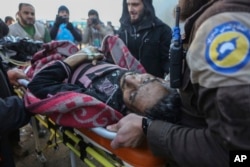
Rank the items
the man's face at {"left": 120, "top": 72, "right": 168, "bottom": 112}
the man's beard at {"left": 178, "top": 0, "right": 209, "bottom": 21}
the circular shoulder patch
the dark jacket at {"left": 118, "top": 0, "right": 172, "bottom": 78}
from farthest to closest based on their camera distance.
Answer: the dark jacket at {"left": 118, "top": 0, "right": 172, "bottom": 78}, the man's face at {"left": 120, "top": 72, "right": 168, "bottom": 112}, the man's beard at {"left": 178, "top": 0, "right": 209, "bottom": 21}, the circular shoulder patch

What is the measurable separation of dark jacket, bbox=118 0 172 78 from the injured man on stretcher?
0.78 m

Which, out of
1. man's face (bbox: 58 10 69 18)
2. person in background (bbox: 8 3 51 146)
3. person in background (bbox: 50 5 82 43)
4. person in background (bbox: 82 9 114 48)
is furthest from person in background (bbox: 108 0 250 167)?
person in background (bbox: 82 9 114 48)

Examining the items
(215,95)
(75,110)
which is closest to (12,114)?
(75,110)

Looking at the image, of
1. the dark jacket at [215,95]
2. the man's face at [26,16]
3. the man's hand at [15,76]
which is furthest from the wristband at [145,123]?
the man's face at [26,16]

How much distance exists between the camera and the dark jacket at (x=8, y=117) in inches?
48.6

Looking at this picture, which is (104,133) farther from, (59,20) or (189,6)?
(59,20)

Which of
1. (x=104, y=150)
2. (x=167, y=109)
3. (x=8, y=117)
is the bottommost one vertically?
(x=104, y=150)

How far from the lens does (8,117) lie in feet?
4.08

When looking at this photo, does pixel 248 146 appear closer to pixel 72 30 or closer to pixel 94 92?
pixel 94 92

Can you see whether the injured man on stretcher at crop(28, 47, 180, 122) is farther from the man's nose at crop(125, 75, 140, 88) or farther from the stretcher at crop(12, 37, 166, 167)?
the stretcher at crop(12, 37, 166, 167)

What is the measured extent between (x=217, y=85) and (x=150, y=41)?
5.91 ft

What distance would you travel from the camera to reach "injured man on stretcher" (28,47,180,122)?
0.98 metres

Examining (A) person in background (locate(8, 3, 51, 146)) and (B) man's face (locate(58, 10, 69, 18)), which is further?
(B) man's face (locate(58, 10, 69, 18))

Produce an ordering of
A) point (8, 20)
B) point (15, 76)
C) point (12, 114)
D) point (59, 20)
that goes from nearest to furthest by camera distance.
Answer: point (12, 114), point (15, 76), point (59, 20), point (8, 20)
